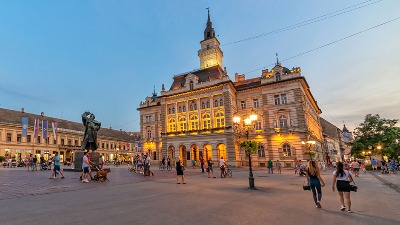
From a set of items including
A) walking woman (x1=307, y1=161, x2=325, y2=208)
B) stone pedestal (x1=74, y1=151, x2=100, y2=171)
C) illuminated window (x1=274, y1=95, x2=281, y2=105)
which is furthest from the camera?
illuminated window (x1=274, y1=95, x2=281, y2=105)

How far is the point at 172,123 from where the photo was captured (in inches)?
2036

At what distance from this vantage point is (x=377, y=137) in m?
41.4

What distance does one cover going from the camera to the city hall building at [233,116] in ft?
139

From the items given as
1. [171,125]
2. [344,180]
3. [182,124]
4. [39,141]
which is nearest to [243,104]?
[182,124]

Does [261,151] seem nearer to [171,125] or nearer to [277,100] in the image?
[277,100]

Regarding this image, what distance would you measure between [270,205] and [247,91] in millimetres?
40124

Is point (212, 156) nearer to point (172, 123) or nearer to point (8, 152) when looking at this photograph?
point (172, 123)

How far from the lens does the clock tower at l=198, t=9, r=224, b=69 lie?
5894 centimetres

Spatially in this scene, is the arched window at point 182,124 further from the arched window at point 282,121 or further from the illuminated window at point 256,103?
the arched window at point 282,121

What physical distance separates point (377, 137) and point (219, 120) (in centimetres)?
2777

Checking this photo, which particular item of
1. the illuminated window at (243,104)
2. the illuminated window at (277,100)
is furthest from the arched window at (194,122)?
the illuminated window at (277,100)

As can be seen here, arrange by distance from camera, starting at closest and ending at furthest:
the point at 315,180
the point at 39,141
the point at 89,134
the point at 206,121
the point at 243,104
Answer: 1. the point at 315,180
2. the point at 89,134
3. the point at 206,121
4. the point at 243,104
5. the point at 39,141

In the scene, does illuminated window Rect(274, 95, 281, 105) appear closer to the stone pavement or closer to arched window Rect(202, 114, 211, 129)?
arched window Rect(202, 114, 211, 129)

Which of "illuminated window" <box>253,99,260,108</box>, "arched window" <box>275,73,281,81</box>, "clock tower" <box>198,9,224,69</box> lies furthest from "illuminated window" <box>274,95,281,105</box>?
"clock tower" <box>198,9,224,69</box>
